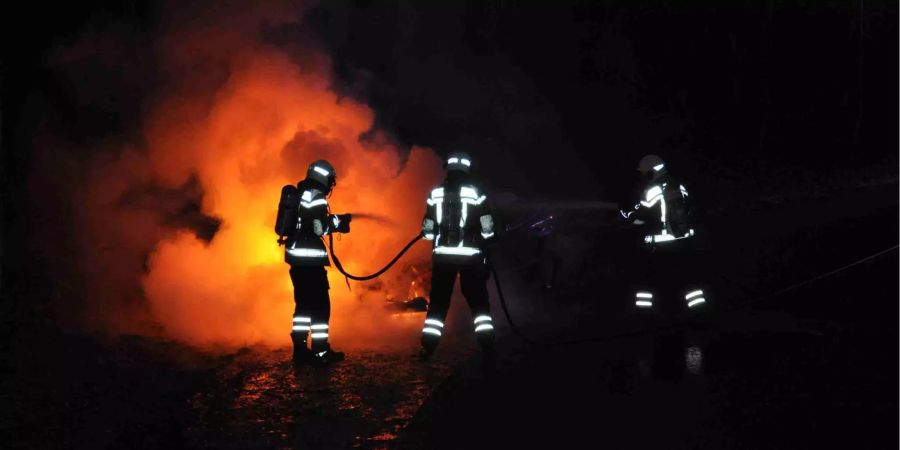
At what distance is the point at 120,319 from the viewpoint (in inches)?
314

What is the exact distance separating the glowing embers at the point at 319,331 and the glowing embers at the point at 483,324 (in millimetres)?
1392

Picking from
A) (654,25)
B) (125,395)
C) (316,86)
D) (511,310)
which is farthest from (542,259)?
(654,25)

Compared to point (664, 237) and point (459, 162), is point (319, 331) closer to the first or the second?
point (459, 162)

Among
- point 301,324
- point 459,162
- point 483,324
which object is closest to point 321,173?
point 459,162

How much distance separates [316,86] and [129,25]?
331cm

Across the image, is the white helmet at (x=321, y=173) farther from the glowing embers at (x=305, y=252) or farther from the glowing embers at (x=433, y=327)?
the glowing embers at (x=433, y=327)

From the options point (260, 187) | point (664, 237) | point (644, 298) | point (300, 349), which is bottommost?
point (300, 349)

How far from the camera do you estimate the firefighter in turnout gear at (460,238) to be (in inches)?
255

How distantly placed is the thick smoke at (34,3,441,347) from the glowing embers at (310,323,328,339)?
1.07 meters

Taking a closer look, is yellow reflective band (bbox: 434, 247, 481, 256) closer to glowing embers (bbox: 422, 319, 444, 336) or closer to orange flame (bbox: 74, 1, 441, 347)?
glowing embers (bbox: 422, 319, 444, 336)

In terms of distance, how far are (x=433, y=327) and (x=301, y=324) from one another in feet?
3.97

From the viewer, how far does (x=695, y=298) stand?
7.14 meters

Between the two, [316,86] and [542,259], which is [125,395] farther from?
[542,259]

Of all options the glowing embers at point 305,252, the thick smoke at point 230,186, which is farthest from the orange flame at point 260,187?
the glowing embers at point 305,252
